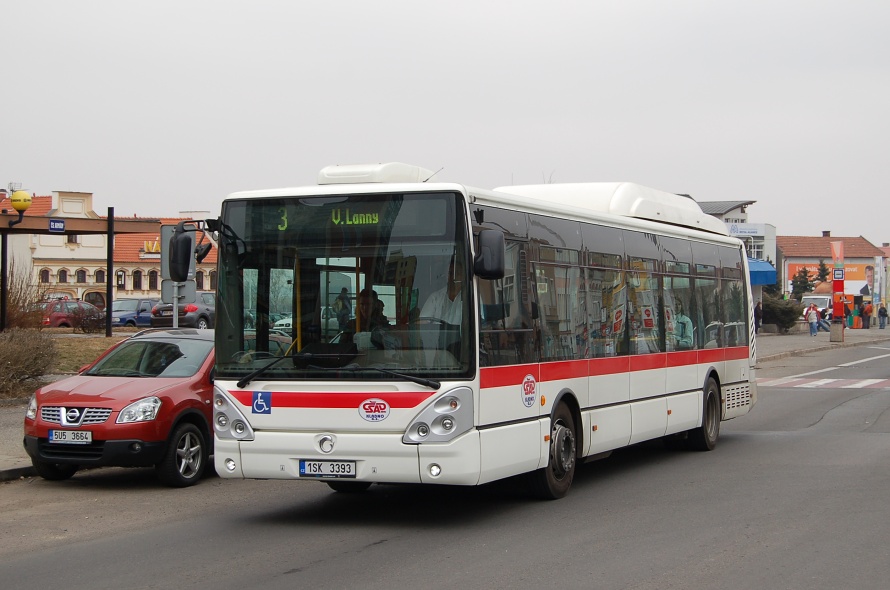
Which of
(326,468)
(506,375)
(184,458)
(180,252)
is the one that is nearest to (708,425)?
(506,375)

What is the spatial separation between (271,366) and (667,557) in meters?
3.55

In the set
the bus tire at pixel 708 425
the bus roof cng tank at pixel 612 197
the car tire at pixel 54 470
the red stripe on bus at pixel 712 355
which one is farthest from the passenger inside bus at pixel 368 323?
the bus tire at pixel 708 425

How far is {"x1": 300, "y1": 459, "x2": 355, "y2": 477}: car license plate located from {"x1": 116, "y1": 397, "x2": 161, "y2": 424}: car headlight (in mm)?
3035

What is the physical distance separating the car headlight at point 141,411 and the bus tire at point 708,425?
23.0ft

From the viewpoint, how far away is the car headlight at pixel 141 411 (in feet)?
37.9

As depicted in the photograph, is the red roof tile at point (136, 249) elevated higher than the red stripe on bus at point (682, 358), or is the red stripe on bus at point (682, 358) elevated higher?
the red roof tile at point (136, 249)

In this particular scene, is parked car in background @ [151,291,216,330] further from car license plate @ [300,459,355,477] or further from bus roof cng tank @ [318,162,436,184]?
car license plate @ [300,459,355,477]

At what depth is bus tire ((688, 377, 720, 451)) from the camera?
48.6 feet

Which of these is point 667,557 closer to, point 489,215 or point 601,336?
point 489,215

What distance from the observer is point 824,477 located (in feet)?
39.1

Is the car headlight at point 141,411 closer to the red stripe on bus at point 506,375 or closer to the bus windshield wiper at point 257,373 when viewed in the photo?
the bus windshield wiper at point 257,373

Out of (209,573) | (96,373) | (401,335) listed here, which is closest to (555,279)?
(401,335)

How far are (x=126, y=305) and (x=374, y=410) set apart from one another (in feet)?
154

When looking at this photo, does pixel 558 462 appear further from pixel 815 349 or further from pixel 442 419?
pixel 815 349
